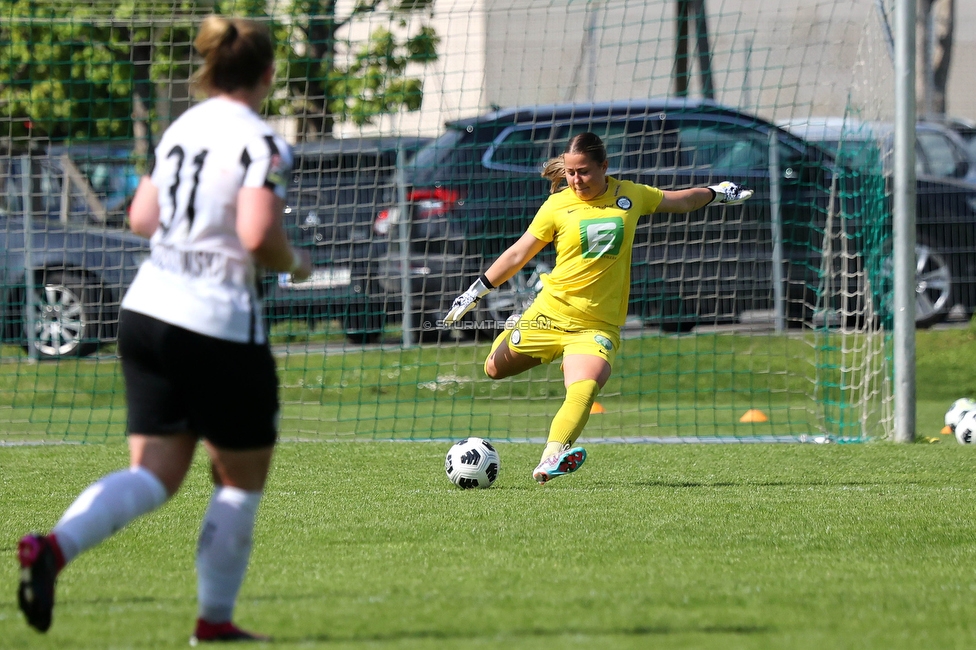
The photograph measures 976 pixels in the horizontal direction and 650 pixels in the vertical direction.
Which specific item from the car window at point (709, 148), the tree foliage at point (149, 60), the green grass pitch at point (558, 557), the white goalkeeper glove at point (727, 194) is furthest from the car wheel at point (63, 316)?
the white goalkeeper glove at point (727, 194)

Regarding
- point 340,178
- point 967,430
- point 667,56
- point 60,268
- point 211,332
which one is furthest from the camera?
point 60,268

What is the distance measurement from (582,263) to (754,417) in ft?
13.4

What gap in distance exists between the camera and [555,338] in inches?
266

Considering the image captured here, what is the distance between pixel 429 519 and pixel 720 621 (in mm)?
2179

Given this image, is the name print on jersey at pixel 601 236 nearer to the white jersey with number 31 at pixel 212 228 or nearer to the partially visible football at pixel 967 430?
the partially visible football at pixel 967 430

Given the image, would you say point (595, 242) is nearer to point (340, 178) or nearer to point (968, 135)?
point (340, 178)

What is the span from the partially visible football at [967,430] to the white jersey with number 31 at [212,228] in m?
6.43

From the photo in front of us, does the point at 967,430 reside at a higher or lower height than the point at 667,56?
lower

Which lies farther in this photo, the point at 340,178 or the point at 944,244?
the point at 944,244

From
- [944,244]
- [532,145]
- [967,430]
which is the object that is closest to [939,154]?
[944,244]

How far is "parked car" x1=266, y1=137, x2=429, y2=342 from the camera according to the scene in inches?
442

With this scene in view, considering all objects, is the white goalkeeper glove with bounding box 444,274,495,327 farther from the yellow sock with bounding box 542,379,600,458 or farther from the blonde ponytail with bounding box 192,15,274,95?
the blonde ponytail with bounding box 192,15,274,95

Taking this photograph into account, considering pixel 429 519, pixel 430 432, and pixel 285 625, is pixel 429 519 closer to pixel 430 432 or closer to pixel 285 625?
pixel 285 625

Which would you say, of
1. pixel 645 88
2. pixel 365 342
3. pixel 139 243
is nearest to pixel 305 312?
pixel 365 342
